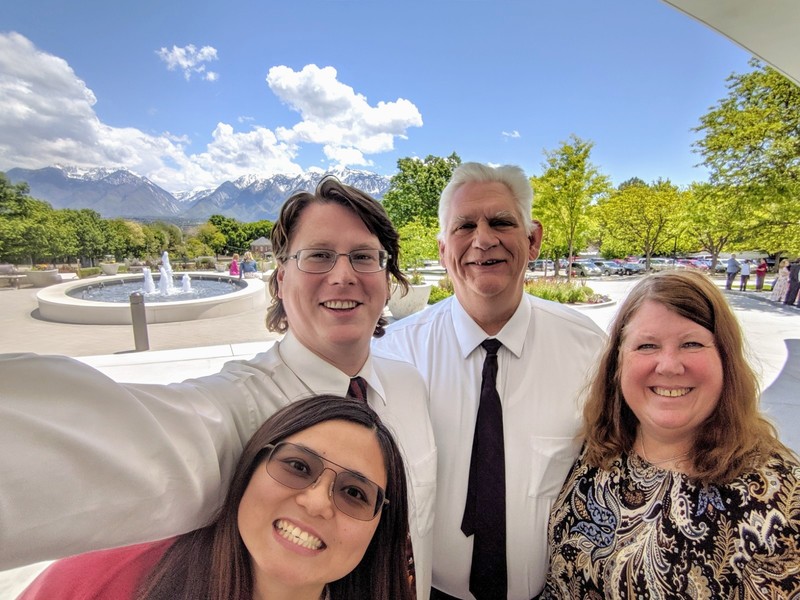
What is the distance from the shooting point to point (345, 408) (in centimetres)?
104

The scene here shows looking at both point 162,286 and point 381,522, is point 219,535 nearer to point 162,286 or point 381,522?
point 381,522

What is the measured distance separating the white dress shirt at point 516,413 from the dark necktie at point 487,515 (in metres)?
0.03

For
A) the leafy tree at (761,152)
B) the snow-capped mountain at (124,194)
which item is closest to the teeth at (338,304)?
the snow-capped mountain at (124,194)

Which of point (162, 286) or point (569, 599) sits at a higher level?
point (569, 599)

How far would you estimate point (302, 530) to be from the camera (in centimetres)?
90

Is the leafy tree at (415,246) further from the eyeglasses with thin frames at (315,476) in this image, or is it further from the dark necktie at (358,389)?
the eyeglasses with thin frames at (315,476)

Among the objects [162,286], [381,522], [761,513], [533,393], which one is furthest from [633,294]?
[162,286]

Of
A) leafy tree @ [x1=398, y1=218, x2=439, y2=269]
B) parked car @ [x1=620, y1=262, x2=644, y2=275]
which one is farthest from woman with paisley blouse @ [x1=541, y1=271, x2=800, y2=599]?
parked car @ [x1=620, y1=262, x2=644, y2=275]

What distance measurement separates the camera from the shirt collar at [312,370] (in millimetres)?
1342

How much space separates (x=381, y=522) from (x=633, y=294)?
50.6 inches

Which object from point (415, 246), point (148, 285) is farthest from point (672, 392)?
point (148, 285)

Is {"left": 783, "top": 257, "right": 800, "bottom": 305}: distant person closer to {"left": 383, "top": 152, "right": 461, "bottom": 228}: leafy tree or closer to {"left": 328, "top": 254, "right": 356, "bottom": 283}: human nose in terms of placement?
{"left": 328, "top": 254, "right": 356, "bottom": 283}: human nose

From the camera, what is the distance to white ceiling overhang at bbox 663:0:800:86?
320 centimetres

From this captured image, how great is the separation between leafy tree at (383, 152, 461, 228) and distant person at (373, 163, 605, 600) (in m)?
34.3
